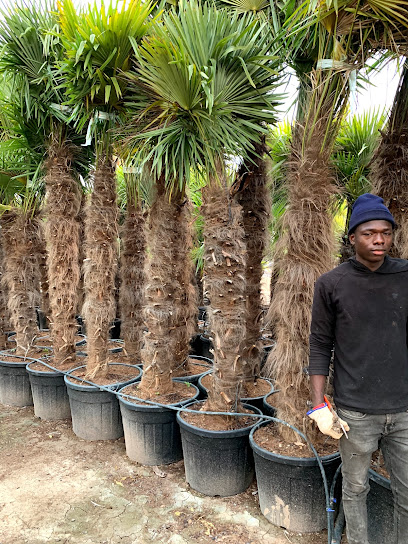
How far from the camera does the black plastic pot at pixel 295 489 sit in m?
2.80

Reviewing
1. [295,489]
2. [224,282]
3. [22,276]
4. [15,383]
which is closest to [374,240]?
[224,282]

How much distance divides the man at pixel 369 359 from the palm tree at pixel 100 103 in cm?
245

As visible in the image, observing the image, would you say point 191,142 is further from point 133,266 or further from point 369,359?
point 133,266

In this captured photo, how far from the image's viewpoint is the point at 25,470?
3.80m

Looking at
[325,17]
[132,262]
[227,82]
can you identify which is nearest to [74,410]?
[132,262]

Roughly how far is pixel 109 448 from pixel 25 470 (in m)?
0.80

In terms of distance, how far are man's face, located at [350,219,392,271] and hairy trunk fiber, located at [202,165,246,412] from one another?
4.36 ft

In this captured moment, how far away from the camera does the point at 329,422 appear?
83.3 inches

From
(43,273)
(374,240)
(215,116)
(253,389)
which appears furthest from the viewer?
(43,273)

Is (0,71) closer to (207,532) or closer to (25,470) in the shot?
(25,470)

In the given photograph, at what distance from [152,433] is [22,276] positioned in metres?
2.83

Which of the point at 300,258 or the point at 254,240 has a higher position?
the point at 254,240

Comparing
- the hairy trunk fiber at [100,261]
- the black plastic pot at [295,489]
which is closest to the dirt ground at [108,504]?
the black plastic pot at [295,489]

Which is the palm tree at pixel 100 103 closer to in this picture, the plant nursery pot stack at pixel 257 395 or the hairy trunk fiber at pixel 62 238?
the hairy trunk fiber at pixel 62 238
